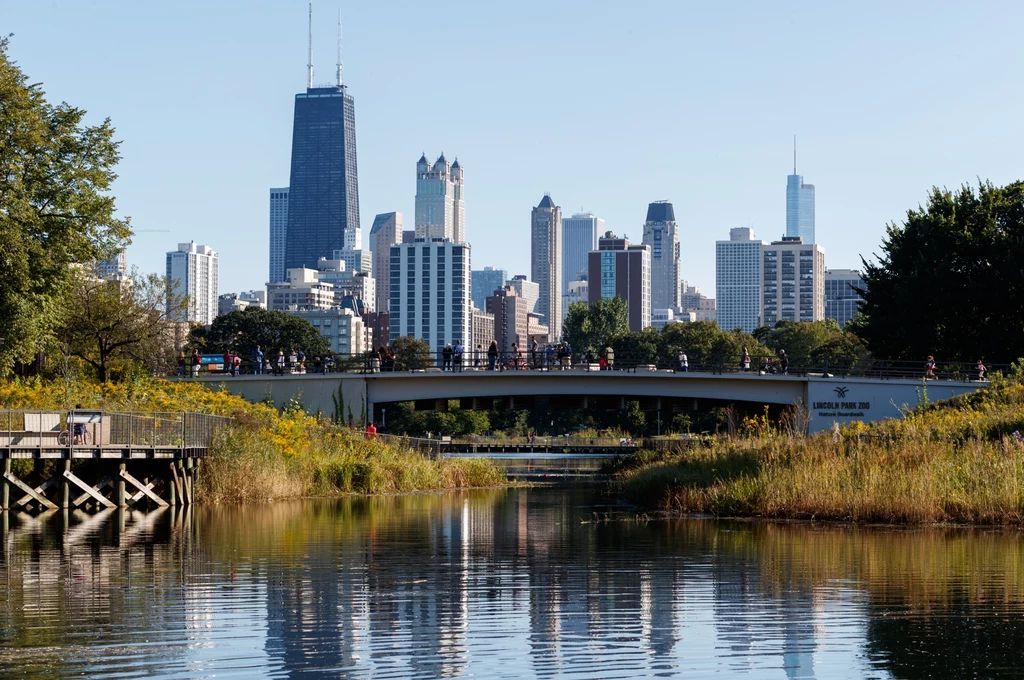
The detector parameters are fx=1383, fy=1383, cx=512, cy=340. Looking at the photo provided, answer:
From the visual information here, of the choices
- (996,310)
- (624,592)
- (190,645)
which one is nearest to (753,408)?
(996,310)

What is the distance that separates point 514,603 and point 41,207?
107 ft

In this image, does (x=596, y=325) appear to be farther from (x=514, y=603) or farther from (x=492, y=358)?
(x=514, y=603)

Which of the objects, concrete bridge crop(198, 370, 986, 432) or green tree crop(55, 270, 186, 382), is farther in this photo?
concrete bridge crop(198, 370, 986, 432)

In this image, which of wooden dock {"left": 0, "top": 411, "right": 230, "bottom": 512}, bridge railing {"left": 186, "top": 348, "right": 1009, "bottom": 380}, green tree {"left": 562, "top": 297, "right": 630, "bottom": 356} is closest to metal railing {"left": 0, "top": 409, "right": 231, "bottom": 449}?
wooden dock {"left": 0, "top": 411, "right": 230, "bottom": 512}

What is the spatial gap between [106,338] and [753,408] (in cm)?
3590

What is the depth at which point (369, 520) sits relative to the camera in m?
31.6

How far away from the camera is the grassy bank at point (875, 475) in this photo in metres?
26.6

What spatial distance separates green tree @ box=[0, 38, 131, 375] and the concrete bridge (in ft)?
77.7

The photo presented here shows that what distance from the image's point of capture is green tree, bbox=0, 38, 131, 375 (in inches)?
1635

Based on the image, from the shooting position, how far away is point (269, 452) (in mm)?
40281

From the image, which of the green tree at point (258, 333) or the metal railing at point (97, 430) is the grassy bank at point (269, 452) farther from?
the green tree at point (258, 333)

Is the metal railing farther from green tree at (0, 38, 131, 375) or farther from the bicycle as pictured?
green tree at (0, 38, 131, 375)

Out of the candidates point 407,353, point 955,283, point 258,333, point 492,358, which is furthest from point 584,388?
point 407,353

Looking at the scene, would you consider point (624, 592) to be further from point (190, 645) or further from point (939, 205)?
point (939, 205)
